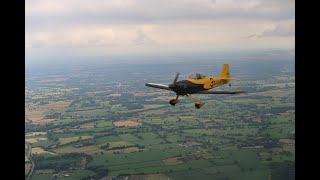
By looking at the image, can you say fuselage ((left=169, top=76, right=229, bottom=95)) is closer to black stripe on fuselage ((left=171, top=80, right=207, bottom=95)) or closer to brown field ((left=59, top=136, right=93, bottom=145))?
black stripe on fuselage ((left=171, top=80, right=207, bottom=95))

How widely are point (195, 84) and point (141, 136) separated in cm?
263

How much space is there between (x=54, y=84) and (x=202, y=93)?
247cm

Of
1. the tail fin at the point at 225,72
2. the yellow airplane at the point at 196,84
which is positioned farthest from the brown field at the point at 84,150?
the tail fin at the point at 225,72

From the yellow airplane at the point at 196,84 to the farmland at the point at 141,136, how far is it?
1359 mm

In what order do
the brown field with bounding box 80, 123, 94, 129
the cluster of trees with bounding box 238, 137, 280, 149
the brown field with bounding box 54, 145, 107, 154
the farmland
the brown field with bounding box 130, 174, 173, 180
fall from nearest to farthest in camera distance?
the farmland, the brown field with bounding box 130, 174, 173, 180, the cluster of trees with bounding box 238, 137, 280, 149, the brown field with bounding box 80, 123, 94, 129, the brown field with bounding box 54, 145, 107, 154

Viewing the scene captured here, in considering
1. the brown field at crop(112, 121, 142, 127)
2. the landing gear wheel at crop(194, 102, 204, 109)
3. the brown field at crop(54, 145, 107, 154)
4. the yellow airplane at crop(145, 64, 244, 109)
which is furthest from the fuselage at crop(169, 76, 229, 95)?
the brown field at crop(54, 145, 107, 154)

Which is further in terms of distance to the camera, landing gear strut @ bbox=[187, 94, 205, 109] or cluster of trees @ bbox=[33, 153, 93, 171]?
cluster of trees @ bbox=[33, 153, 93, 171]

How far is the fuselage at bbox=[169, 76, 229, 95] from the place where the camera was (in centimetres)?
280

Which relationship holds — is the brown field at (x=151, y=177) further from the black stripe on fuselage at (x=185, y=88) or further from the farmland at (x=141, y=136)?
the black stripe on fuselage at (x=185, y=88)

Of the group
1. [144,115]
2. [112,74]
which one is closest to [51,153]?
[144,115]

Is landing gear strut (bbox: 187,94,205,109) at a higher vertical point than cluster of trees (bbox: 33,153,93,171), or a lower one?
higher

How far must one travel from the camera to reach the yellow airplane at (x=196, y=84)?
2.76 m
